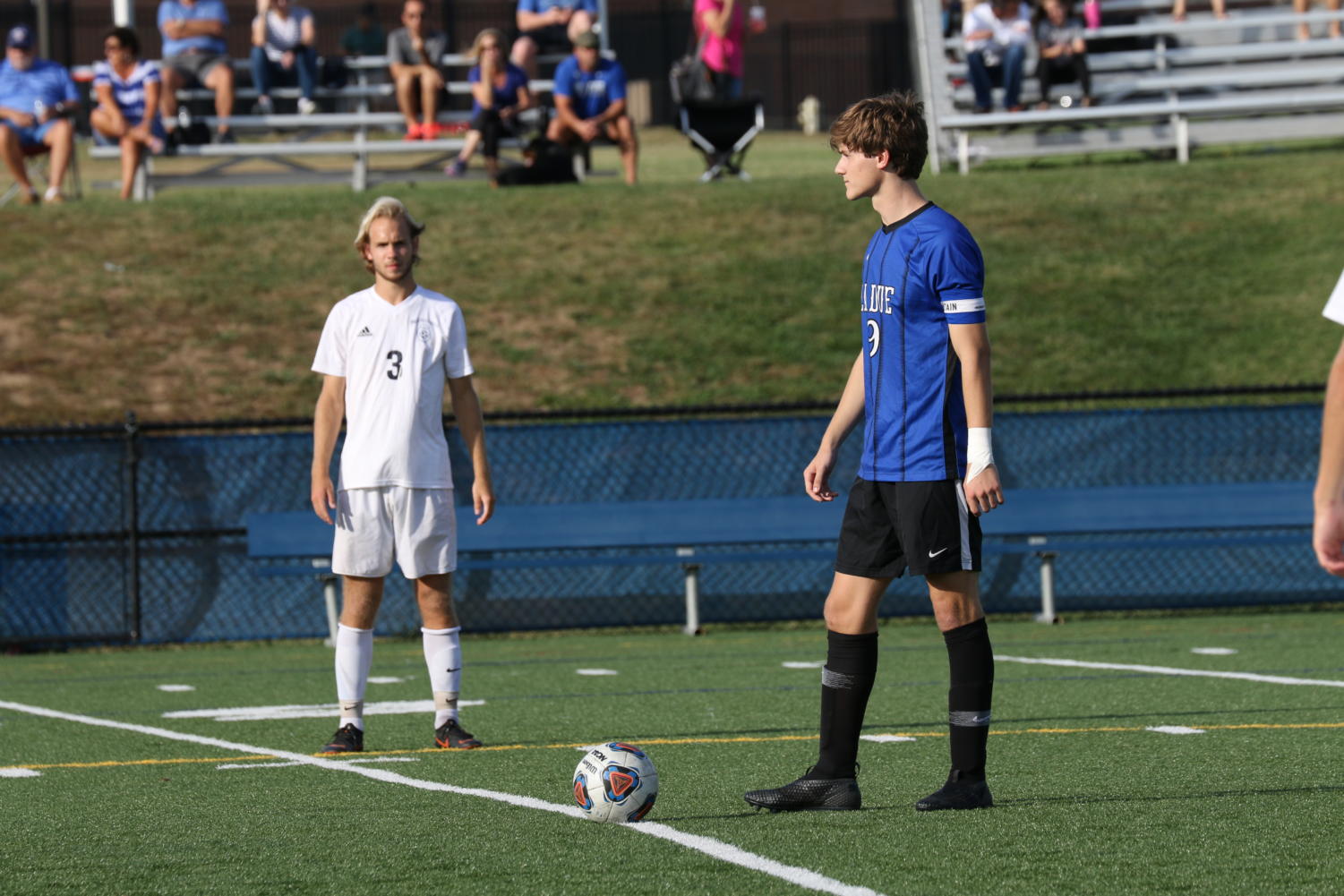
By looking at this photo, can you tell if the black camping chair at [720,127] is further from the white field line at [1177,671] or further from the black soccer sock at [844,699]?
the black soccer sock at [844,699]

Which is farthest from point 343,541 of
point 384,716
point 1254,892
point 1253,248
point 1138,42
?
point 1138,42

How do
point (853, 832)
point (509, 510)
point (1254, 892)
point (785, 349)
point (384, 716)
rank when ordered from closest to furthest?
point (1254, 892) → point (853, 832) → point (384, 716) → point (509, 510) → point (785, 349)

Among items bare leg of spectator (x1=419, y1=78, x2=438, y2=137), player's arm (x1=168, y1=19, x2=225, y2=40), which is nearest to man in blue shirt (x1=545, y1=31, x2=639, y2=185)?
bare leg of spectator (x1=419, y1=78, x2=438, y2=137)

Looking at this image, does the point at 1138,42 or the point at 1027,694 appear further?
the point at 1138,42

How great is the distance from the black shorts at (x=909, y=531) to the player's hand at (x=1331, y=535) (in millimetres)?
2003

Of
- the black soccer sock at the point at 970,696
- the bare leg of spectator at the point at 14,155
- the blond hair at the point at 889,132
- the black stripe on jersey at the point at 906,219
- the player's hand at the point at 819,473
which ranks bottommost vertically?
the black soccer sock at the point at 970,696

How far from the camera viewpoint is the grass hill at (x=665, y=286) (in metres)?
16.3

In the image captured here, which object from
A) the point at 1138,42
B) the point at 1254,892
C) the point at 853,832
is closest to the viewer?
the point at 1254,892

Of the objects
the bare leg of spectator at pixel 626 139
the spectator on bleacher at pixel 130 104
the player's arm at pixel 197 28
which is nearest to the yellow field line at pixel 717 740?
the bare leg of spectator at pixel 626 139

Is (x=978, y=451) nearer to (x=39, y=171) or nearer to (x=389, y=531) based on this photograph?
(x=389, y=531)

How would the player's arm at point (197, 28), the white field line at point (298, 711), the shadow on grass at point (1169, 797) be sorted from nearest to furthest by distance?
the shadow on grass at point (1169, 797)
the white field line at point (298, 711)
the player's arm at point (197, 28)

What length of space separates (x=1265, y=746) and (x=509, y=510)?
23.9 feet

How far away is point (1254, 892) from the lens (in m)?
4.30

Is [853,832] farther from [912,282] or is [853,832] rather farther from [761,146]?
[761,146]
